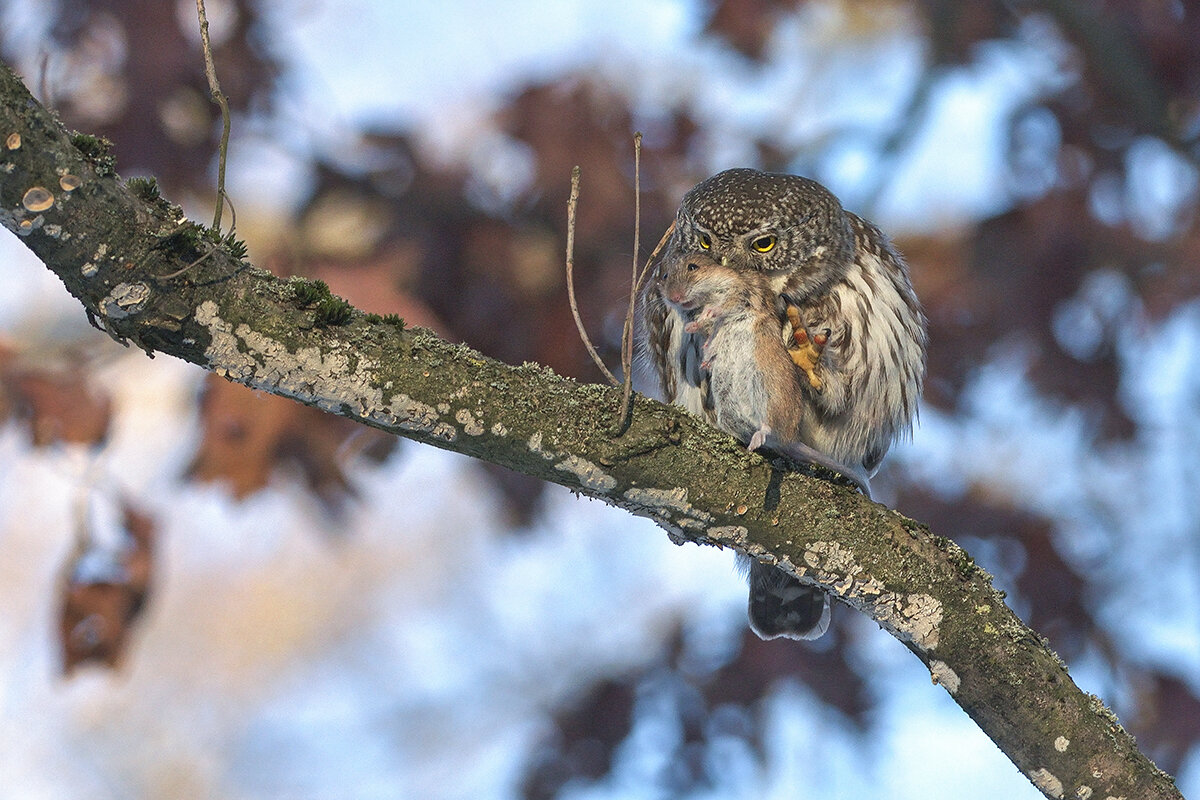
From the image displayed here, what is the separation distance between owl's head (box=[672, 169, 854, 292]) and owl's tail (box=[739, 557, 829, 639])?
0.85 metres

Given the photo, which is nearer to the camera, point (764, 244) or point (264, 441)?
point (764, 244)

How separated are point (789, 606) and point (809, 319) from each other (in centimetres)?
84

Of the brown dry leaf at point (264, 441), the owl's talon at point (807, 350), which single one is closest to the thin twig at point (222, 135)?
the owl's talon at point (807, 350)

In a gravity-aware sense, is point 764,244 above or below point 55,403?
above

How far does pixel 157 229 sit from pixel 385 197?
264cm

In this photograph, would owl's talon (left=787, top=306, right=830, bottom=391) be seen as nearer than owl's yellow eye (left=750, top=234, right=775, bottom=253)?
Yes

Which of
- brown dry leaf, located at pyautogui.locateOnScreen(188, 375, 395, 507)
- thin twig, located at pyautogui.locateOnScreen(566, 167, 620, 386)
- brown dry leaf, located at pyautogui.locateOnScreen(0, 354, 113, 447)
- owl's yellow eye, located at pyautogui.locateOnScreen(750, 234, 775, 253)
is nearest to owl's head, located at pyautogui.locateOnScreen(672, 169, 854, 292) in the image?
owl's yellow eye, located at pyautogui.locateOnScreen(750, 234, 775, 253)

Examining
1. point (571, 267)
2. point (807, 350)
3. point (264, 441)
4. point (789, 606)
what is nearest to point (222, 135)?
point (571, 267)

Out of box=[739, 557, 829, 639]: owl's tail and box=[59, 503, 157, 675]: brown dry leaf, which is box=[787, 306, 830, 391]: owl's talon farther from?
box=[59, 503, 157, 675]: brown dry leaf

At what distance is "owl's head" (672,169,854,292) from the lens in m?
3.07

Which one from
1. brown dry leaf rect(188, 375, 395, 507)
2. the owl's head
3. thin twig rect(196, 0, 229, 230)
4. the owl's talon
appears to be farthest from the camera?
brown dry leaf rect(188, 375, 395, 507)

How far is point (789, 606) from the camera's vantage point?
328 cm

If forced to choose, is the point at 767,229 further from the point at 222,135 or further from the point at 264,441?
the point at 264,441

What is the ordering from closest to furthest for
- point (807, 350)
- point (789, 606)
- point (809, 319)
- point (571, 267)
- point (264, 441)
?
1. point (571, 267)
2. point (807, 350)
3. point (809, 319)
4. point (789, 606)
5. point (264, 441)
